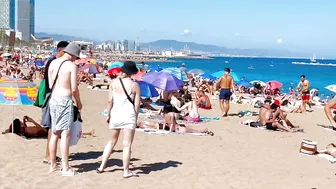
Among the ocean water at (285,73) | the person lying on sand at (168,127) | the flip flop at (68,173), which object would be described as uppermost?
the flip flop at (68,173)

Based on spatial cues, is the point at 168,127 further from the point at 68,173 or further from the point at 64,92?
the point at 64,92

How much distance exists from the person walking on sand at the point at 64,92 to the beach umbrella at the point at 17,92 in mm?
2677

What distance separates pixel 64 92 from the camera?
464 cm

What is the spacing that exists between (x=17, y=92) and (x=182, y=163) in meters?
3.25

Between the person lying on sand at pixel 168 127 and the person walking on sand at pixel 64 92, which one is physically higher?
the person walking on sand at pixel 64 92

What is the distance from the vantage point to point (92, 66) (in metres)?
24.1

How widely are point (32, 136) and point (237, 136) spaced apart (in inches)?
160

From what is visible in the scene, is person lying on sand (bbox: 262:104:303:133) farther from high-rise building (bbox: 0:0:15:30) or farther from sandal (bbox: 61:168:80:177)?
high-rise building (bbox: 0:0:15:30)

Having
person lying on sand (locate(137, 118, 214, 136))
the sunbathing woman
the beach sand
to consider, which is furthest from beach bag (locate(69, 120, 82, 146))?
the sunbathing woman

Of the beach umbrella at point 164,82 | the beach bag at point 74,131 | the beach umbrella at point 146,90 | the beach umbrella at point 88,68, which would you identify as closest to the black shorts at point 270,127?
the beach umbrella at point 164,82

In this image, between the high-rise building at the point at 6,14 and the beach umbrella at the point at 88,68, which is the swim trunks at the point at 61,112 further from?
the high-rise building at the point at 6,14

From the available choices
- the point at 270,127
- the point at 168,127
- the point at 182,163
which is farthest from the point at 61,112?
the point at 270,127

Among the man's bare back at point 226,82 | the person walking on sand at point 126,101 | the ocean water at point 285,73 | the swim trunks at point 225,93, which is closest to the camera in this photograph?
the person walking on sand at point 126,101

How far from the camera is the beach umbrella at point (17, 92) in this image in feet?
23.8
